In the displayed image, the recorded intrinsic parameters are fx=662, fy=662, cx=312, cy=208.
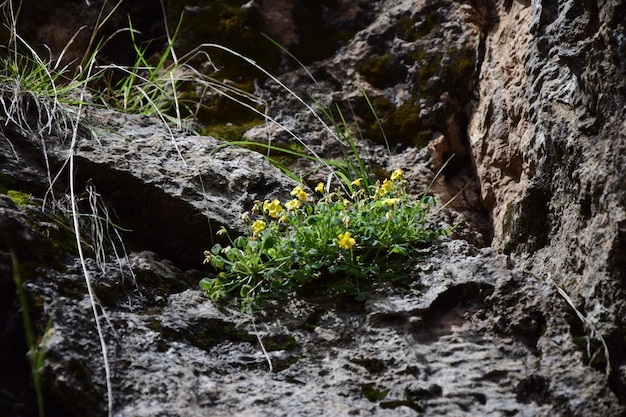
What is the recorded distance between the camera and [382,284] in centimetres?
236

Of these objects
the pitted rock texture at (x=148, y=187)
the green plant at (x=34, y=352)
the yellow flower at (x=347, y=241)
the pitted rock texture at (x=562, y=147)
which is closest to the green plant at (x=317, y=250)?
the yellow flower at (x=347, y=241)

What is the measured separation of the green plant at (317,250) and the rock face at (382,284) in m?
0.08

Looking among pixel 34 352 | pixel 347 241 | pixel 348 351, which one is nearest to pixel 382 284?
pixel 347 241

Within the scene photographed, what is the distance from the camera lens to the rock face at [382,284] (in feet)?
6.12

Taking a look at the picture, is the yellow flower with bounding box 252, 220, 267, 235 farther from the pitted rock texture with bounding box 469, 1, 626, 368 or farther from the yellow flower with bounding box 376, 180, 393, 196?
the pitted rock texture with bounding box 469, 1, 626, 368

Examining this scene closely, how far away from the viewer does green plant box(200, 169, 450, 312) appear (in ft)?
7.63

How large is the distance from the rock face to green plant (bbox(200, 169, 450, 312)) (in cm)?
8

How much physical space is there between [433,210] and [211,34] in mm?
1846

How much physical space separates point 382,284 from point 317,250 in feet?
0.86

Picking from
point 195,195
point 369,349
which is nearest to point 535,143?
point 369,349

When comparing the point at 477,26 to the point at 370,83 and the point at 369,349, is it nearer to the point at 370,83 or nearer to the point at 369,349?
the point at 370,83

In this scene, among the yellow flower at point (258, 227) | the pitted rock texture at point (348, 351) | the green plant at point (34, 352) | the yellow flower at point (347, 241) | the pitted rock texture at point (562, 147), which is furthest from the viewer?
the yellow flower at point (258, 227)

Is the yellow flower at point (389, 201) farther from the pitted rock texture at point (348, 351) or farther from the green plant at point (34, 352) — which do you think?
the green plant at point (34, 352)

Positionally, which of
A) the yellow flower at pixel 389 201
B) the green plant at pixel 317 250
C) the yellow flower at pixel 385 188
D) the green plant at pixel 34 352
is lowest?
the green plant at pixel 34 352
